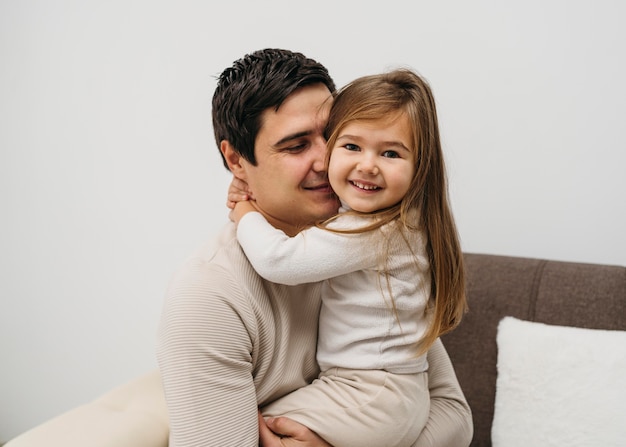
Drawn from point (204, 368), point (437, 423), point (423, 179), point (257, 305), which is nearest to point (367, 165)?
point (423, 179)

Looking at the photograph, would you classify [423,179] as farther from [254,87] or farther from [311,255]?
[254,87]

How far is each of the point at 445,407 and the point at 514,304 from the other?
1.89 ft

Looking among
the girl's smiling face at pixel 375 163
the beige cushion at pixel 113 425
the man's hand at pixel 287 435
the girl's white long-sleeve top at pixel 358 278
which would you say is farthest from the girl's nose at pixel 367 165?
the beige cushion at pixel 113 425

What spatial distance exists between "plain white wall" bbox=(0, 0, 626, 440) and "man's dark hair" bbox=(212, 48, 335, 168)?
77cm

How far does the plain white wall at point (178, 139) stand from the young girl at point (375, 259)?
34.5 inches

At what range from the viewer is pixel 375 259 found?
4.47 ft

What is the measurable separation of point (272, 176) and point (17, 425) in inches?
98.9

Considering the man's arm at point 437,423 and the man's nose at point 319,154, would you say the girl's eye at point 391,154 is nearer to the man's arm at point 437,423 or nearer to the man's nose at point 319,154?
the man's nose at point 319,154

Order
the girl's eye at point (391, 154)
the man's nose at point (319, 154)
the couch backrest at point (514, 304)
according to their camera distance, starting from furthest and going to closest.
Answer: the couch backrest at point (514, 304) → the man's nose at point (319, 154) → the girl's eye at point (391, 154)

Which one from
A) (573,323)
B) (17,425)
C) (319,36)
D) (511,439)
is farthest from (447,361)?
(17,425)

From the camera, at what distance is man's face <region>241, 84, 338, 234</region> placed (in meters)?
1.47

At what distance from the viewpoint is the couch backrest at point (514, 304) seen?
1965mm

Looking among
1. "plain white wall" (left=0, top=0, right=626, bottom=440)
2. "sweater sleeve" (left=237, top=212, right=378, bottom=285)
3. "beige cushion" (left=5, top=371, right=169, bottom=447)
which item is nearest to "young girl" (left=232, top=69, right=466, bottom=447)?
"sweater sleeve" (left=237, top=212, right=378, bottom=285)

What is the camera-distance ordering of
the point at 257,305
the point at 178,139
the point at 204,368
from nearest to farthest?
the point at 204,368 → the point at 257,305 → the point at 178,139
